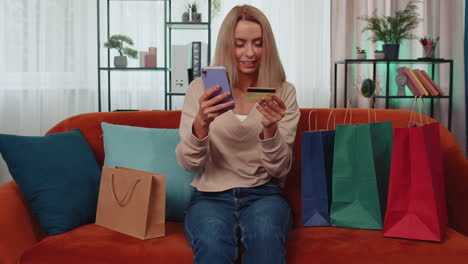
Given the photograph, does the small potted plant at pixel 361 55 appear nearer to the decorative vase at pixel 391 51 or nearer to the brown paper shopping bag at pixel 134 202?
the decorative vase at pixel 391 51

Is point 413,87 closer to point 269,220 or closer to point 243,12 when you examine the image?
point 243,12

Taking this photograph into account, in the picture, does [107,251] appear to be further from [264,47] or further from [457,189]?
[457,189]

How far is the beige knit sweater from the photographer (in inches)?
56.5

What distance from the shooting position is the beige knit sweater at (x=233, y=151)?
56.5 inches

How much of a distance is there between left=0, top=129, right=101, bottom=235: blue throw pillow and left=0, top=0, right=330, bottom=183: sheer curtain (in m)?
2.47

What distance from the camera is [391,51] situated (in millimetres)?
3596

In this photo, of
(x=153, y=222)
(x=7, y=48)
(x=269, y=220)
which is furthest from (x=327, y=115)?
(x=7, y=48)

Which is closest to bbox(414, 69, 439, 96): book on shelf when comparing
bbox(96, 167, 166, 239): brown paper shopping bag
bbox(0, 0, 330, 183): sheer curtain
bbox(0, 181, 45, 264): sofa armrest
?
bbox(0, 0, 330, 183): sheer curtain

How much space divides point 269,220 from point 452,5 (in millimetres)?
3373

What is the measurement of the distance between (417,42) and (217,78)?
10.5 feet

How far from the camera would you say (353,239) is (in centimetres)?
139

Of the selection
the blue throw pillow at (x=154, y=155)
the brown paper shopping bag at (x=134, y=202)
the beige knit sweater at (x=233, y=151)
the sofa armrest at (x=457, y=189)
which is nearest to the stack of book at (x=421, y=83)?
the sofa armrest at (x=457, y=189)

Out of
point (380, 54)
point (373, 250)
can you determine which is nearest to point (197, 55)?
point (380, 54)

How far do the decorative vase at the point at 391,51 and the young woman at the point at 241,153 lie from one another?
7.32 feet
